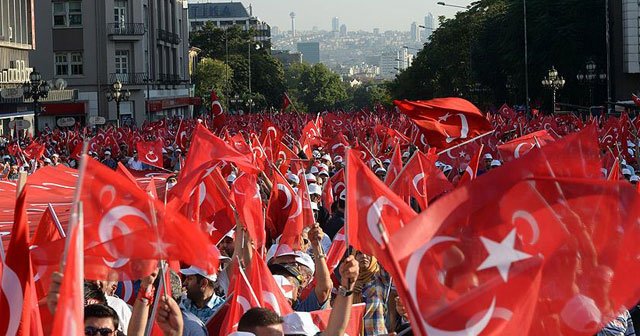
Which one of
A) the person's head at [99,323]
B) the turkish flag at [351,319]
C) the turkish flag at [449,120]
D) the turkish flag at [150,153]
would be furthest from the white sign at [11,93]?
the person's head at [99,323]

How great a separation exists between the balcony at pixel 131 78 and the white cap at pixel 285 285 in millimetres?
63841

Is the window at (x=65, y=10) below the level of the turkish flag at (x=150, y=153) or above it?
above

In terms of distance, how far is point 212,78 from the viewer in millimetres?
104250

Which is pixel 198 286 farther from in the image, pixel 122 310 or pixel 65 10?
pixel 65 10

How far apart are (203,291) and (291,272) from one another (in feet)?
2.89

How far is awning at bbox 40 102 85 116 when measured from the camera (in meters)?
67.3

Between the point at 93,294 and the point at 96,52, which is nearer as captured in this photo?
the point at 93,294

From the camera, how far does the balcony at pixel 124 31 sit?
71250 mm

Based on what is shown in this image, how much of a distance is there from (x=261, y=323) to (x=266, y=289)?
1.57 metres

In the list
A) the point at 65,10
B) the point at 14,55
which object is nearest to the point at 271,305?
the point at 14,55

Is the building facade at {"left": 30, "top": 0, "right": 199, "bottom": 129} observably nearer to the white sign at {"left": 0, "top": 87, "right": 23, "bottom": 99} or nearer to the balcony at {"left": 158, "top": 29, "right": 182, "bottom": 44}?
the balcony at {"left": 158, "top": 29, "right": 182, "bottom": 44}

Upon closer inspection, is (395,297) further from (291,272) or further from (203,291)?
(203,291)

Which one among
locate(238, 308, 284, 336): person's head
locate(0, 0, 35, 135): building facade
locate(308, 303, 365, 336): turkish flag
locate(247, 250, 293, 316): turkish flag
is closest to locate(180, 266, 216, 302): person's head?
locate(247, 250, 293, 316): turkish flag

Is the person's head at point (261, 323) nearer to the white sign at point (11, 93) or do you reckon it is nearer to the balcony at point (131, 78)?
the white sign at point (11, 93)
